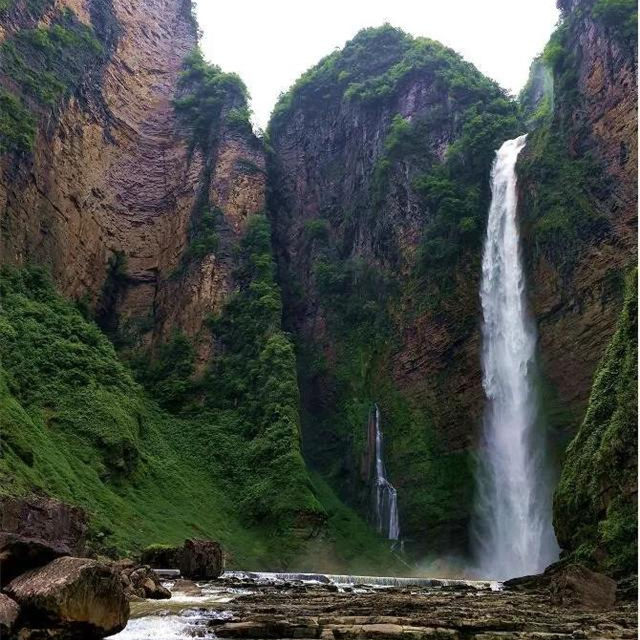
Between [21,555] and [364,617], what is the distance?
476 cm

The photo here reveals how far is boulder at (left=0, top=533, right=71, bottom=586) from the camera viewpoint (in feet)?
26.6

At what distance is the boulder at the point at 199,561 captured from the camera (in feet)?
58.9

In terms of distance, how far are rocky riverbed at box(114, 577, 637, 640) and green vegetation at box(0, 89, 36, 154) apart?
2732 centimetres

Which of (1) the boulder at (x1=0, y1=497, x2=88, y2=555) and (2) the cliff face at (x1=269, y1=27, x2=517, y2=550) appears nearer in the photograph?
(1) the boulder at (x1=0, y1=497, x2=88, y2=555)

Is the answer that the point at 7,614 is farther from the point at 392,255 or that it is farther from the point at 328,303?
the point at 328,303

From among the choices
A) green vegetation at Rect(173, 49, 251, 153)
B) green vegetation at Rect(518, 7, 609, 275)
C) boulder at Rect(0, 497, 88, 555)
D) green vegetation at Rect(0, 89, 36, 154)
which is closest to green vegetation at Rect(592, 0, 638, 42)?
green vegetation at Rect(518, 7, 609, 275)

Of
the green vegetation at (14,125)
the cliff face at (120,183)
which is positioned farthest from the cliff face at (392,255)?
the green vegetation at (14,125)

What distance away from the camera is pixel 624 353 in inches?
774

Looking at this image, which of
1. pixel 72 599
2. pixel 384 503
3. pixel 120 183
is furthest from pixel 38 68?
pixel 72 599

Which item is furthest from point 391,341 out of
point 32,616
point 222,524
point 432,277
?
point 32,616

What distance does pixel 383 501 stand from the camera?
106 feet

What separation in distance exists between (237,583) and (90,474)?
10.3 meters

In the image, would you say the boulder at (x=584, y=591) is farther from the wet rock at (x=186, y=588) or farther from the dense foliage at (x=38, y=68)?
the dense foliage at (x=38, y=68)

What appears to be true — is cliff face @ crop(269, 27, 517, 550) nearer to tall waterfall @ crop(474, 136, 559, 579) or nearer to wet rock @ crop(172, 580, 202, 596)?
tall waterfall @ crop(474, 136, 559, 579)
